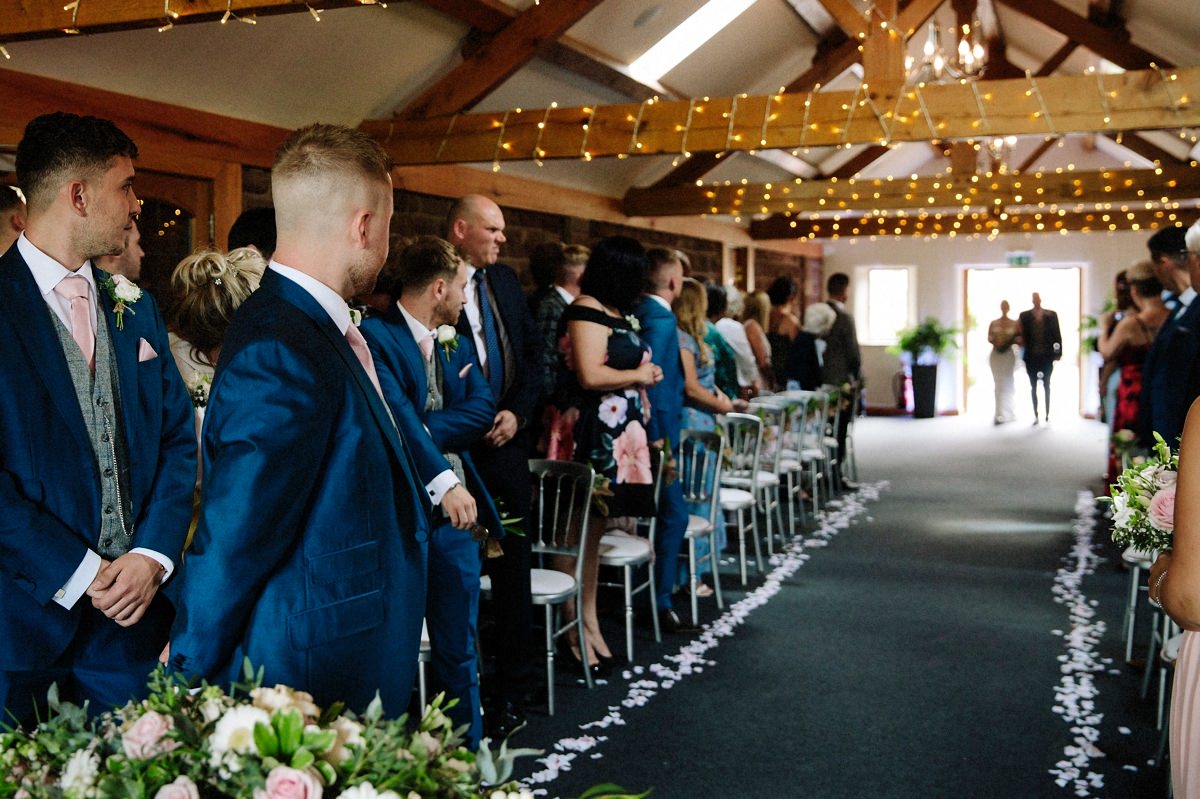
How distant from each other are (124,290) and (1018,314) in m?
15.3

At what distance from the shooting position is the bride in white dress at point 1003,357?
47.8 feet

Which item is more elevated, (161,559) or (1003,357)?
(1003,357)

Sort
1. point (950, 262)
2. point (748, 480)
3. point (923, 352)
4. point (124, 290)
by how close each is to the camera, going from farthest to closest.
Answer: point (950, 262) < point (923, 352) < point (748, 480) < point (124, 290)

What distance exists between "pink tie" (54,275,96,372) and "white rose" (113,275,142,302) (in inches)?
2.3

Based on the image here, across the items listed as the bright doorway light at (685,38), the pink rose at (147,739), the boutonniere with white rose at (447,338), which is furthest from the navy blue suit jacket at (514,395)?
the bright doorway light at (685,38)

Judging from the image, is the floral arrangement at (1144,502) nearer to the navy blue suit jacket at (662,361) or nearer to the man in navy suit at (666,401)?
the man in navy suit at (666,401)

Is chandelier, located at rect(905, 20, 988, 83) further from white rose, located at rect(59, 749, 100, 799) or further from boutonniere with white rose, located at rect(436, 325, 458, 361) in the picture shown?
white rose, located at rect(59, 749, 100, 799)

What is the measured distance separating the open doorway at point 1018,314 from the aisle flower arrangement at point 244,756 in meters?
15.6

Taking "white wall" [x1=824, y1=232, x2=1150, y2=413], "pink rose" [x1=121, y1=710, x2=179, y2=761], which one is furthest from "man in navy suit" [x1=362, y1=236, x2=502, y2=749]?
"white wall" [x1=824, y1=232, x2=1150, y2=413]

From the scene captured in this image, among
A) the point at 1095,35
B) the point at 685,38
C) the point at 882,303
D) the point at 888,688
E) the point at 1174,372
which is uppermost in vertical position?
the point at 1095,35

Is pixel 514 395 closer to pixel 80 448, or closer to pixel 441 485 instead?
pixel 441 485

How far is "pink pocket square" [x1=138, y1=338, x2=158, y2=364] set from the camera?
6.97ft

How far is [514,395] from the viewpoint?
3.79 m

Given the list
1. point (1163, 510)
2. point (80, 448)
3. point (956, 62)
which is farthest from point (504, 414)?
point (956, 62)
